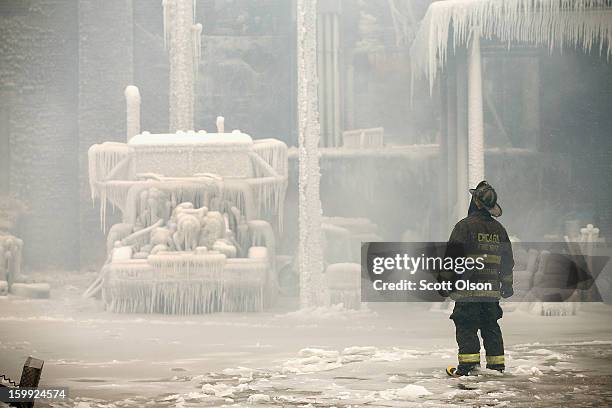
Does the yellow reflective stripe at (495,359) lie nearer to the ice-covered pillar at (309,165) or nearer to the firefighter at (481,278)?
the firefighter at (481,278)

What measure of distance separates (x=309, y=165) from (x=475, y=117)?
206 centimetres

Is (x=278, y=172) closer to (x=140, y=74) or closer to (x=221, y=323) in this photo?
(x=221, y=323)

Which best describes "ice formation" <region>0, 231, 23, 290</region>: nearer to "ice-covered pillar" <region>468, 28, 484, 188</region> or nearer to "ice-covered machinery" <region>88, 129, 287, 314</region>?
"ice-covered machinery" <region>88, 129, 287, 314</region>

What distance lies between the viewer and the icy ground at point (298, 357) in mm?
8852

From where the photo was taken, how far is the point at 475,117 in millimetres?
14875

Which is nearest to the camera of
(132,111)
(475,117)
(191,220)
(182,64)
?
(475,117)

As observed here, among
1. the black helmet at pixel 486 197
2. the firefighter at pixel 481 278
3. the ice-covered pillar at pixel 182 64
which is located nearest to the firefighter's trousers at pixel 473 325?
the firefighter at pixel 481 278

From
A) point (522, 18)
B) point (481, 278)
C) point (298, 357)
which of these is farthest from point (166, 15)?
point (481, 278)

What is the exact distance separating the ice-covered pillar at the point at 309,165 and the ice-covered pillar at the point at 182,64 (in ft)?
10.6

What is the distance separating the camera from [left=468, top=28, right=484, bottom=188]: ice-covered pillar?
580 inches

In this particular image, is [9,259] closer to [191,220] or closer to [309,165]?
[191,220]

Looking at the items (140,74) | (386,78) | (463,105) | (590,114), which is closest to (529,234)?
(590,114)

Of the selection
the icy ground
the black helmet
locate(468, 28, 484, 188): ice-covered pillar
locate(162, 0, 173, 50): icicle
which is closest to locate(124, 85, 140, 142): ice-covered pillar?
locate(162, 0, 173, 50): icicle

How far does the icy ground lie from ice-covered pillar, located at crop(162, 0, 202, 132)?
11.2ft
